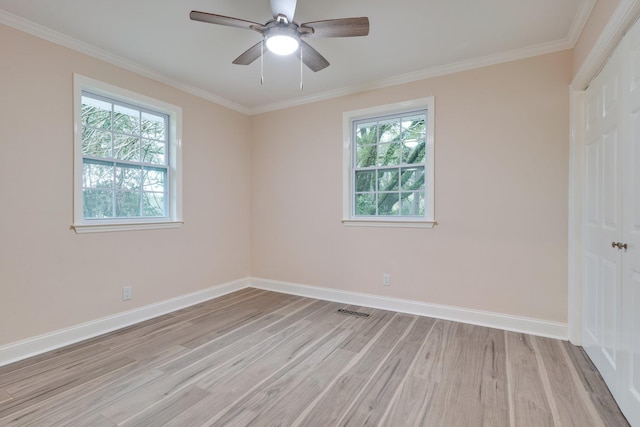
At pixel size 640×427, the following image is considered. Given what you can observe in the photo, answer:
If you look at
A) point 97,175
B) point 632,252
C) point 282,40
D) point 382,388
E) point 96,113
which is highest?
point 282,40

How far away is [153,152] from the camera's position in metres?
3.43

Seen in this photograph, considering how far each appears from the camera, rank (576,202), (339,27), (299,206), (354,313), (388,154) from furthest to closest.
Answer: (299,206) → (388,154) → (354,313) → (576,202) → (339,27)

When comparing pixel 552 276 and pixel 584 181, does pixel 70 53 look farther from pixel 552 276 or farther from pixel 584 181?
pixel 552 276

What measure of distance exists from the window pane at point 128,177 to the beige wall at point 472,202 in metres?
1.84

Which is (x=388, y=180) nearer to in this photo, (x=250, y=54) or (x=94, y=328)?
(x=250, y=54)

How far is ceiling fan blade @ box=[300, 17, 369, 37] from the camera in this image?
1922 millimetres

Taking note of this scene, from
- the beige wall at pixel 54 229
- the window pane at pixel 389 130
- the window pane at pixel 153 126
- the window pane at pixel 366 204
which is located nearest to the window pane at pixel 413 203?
the window pane at pixel 366 204

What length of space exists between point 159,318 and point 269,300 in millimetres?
1239

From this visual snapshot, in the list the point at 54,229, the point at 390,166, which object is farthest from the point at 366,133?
the point at 54,229

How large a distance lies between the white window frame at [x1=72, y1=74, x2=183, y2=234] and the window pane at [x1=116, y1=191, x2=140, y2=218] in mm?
67

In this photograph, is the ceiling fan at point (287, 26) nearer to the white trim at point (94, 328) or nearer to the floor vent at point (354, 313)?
the floor vent at point (354, 313)

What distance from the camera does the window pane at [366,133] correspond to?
3719mm

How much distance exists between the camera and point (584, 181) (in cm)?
250

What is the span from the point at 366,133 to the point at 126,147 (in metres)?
2.66
